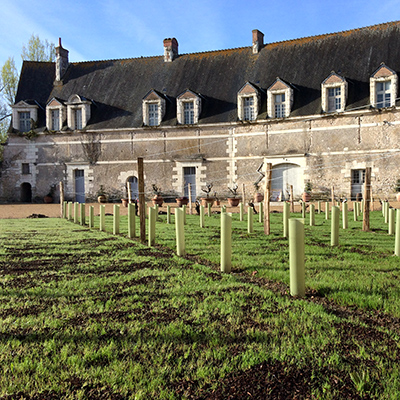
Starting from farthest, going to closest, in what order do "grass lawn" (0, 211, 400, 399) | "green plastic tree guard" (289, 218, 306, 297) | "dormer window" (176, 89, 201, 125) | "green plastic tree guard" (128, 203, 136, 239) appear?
"dormer window" (176, 89, 201, 125) < "green plastic tree guard" (128, 203, 136, 239) < "green plastic tree guard" (289, 218, 306, 297) < "grass lawn" (0, 211, 400, 399)

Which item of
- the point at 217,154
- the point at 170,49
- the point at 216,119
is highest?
the point at 170,49

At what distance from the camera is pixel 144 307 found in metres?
4.03

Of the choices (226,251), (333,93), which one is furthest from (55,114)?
(226,251)

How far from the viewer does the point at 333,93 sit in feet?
78.5

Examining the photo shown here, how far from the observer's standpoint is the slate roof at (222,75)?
24.2 metres

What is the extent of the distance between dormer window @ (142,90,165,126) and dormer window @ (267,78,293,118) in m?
7.27

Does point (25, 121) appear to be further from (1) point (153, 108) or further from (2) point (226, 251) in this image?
(2) point (226, 251)

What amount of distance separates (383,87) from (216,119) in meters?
10.1

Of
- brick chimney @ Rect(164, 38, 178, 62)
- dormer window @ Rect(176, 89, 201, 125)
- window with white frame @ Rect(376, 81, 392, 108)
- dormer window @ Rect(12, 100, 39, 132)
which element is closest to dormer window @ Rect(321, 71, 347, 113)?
window with white frame @ Rect(376, 81, 392, 108)

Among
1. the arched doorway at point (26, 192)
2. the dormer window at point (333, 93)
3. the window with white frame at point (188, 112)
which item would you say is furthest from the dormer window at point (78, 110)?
the dormer window at point (333, 93)

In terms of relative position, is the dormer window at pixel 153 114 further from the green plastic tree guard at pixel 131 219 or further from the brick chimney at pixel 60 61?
the green plastic tree guard at pixel 131 219

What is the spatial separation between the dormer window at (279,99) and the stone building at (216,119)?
0.06m

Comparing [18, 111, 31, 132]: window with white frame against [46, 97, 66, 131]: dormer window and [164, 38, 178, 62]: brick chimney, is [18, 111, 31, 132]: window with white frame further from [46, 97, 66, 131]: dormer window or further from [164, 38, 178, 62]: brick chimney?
[164, 38, 178, 62]: brick chimney

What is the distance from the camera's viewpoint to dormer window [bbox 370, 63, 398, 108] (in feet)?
72.9
